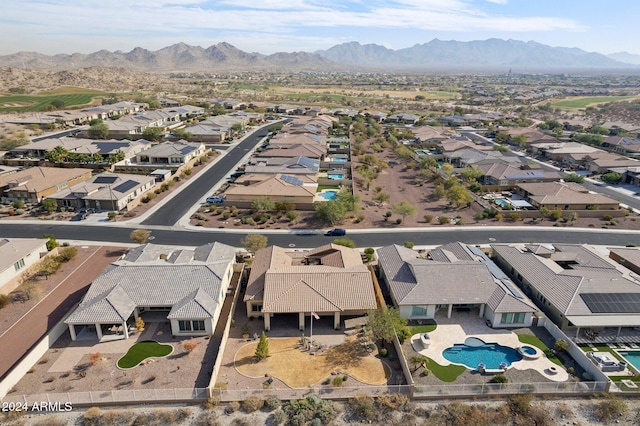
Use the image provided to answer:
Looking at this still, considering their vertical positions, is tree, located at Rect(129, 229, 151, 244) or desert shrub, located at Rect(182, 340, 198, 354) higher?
tree, located at Rect(129, 229, 151, 244)

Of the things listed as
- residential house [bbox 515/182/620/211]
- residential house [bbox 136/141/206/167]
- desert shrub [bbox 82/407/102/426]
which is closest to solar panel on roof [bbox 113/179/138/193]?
residential house [bbox 136/141/206/167]

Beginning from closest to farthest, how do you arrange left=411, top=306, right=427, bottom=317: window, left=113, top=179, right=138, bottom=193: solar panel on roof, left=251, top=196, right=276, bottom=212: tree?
1. left=411, top=306, right=427, bottom=317: window
2. left=251, top=196, right=276, bottom=212: tree
3. left=113, top=179, right=138, bottom=193: solar panel on roof

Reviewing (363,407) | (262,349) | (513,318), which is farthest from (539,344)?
(262,349)

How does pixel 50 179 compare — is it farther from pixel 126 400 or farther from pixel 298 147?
pixel 126 400

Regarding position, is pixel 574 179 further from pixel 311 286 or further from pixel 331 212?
pixel 311 286

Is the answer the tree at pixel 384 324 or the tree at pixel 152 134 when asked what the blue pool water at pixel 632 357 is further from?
the tree at pixel 152 134

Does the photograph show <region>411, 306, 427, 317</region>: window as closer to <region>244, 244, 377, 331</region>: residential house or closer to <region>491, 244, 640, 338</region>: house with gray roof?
<region>244, 244, 377, 331</region>: residential house

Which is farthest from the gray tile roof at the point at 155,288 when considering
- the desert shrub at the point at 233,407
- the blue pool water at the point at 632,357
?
the blue pool water at the point at 632,357

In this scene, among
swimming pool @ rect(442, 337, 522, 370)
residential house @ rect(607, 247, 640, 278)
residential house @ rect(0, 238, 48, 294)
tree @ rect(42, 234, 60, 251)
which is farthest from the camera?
tree @ rect(42, 234, 60, 251)
